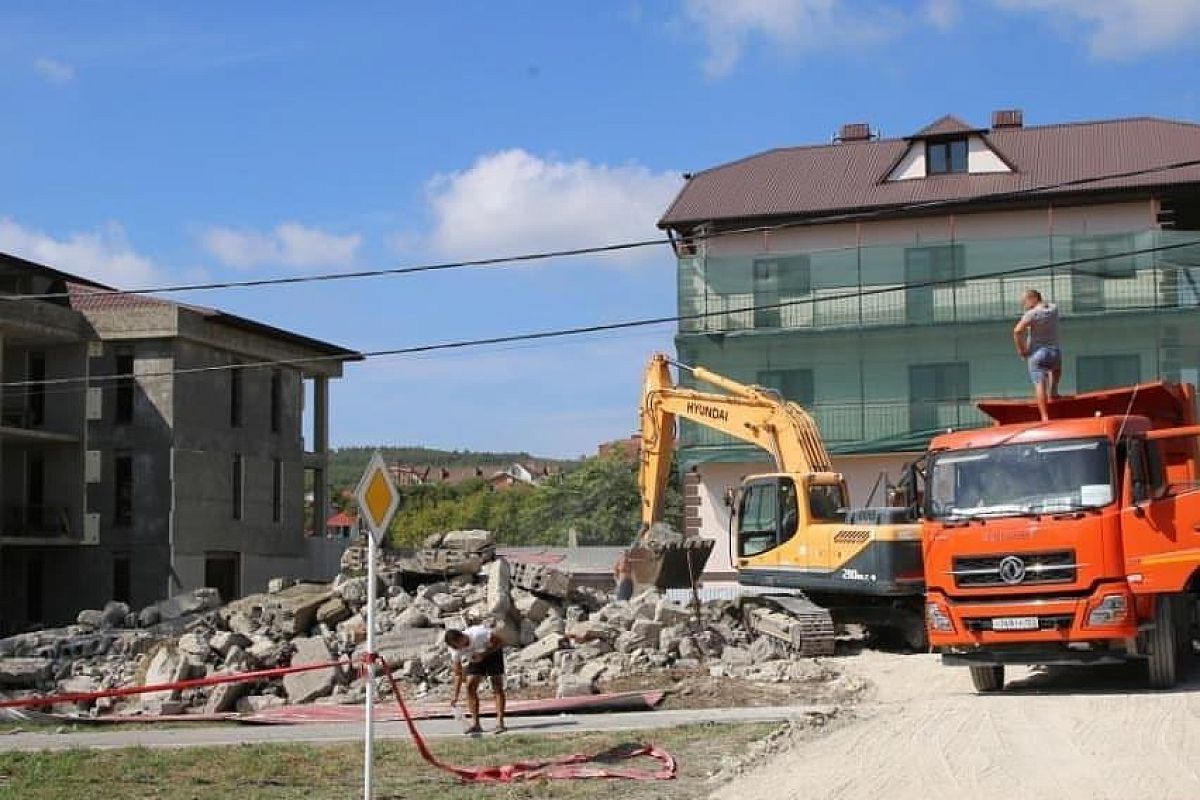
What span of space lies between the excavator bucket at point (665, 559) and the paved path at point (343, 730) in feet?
29.3

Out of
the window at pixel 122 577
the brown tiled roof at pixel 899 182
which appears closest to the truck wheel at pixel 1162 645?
the brown tiled roof at pixel 899 182

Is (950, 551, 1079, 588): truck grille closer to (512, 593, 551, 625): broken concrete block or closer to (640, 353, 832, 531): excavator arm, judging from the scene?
(640, 353, 832, 531): excavator arm

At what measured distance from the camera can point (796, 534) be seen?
24.4 metres

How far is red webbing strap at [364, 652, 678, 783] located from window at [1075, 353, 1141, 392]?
1222 inches

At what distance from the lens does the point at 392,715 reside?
2039 cm

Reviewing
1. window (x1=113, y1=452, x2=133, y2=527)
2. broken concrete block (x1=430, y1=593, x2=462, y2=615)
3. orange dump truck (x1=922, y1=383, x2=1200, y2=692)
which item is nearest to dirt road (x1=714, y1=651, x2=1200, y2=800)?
orange dump truck (x1=922, y1=383, x2=1200, y2=692)

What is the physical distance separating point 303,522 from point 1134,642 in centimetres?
3737

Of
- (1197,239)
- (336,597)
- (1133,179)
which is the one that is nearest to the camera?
(336,597)

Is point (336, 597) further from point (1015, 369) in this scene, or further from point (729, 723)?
point (1015, 369)

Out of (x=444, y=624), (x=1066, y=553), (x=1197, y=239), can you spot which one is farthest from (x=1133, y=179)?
(x=1066, y=553)

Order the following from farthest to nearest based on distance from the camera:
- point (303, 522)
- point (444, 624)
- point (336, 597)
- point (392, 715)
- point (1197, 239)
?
point (303, 522), point (1197, 239), point (336, 597), point (444, 624), point (392, 715)

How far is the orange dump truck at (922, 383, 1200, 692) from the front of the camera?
56.0 ft

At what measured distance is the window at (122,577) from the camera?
43.8 meters

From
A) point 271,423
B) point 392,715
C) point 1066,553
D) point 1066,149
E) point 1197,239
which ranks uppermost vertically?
point 1066,149
